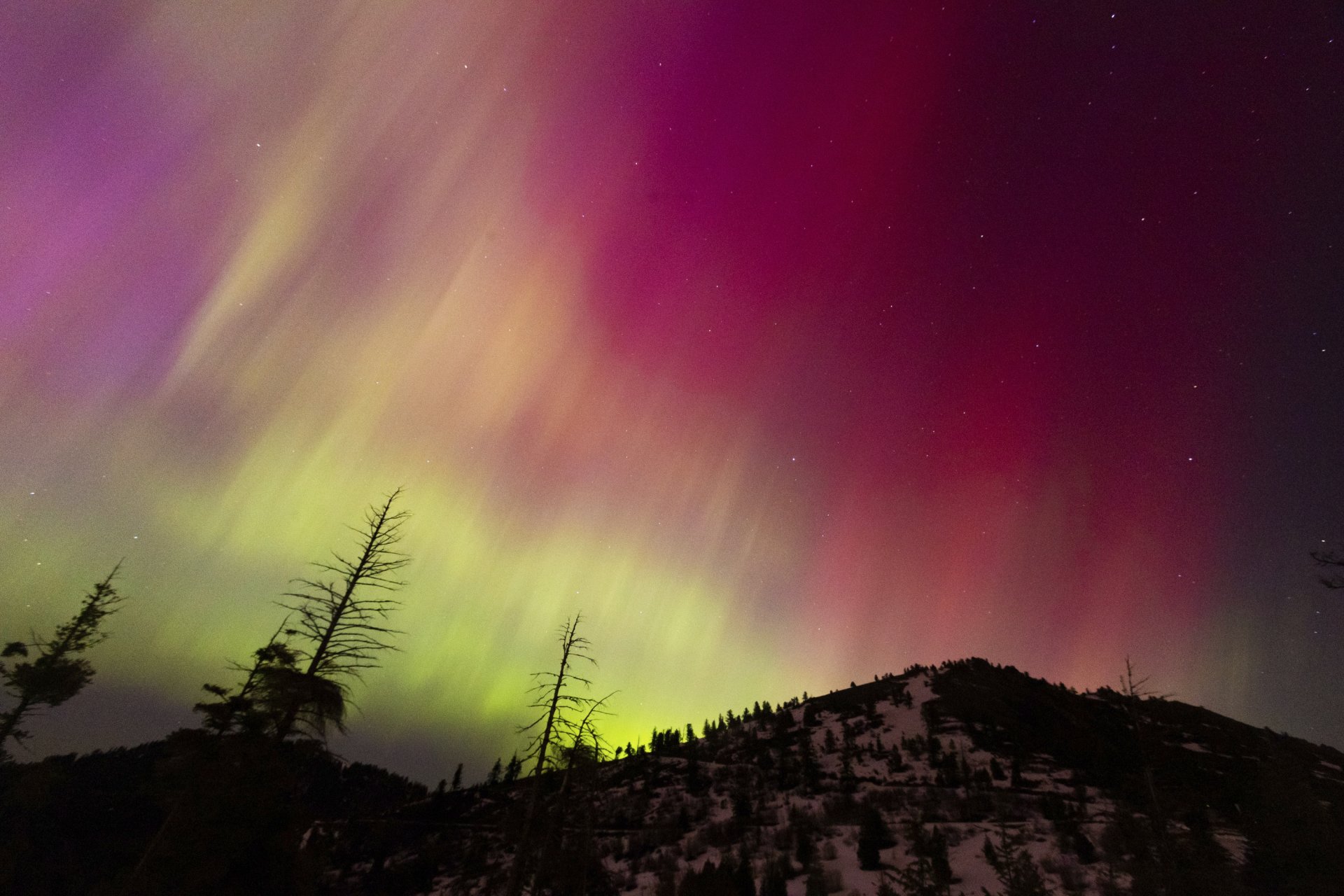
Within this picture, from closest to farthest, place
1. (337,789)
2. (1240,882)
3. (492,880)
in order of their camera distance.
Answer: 1. (1240,882)
2. (492,880)
3. (337,789)

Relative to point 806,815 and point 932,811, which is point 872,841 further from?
point 806,815

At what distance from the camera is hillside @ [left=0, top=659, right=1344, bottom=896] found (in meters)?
19.0

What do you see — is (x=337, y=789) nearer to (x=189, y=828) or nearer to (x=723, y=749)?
(x=723, y=749)

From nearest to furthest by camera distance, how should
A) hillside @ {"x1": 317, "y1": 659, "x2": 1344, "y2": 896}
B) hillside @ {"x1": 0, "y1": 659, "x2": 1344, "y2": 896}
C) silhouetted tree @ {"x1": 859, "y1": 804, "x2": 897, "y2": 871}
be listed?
hillside @ {"x1": 0, "y1": 659, "x2": 1344, "y2": 896}, hillside @ {"x1": 317, "y1": 659, "x2": 1344, "y2": 896}, silhouetted tree @ {"x1": 859, "y1": 804, "x2": 897, "y2": 871}

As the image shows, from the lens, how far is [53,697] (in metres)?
28.6

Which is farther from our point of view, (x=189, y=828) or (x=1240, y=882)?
(x=1240, y=882)

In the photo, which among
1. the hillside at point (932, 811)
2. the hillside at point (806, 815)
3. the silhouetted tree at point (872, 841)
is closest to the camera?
the hillside at point (806, 815)

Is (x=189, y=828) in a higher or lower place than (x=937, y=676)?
lower

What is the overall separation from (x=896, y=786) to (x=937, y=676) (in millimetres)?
46342

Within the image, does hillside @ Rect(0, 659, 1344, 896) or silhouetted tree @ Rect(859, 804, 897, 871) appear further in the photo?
silhouetted tree @ Rect(859, 804, 897, 871)

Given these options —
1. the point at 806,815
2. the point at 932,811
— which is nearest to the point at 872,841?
the point at 932,811

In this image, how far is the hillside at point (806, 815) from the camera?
19016 millimetres

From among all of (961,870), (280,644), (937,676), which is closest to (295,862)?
(280,644)

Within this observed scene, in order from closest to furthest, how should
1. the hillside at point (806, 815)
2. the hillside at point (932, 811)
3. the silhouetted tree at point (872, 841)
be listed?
1. the hillside at point (806, 815)
2. the hillside at point (932, 811)
3. the silhouetted tree at point (872, 841)
